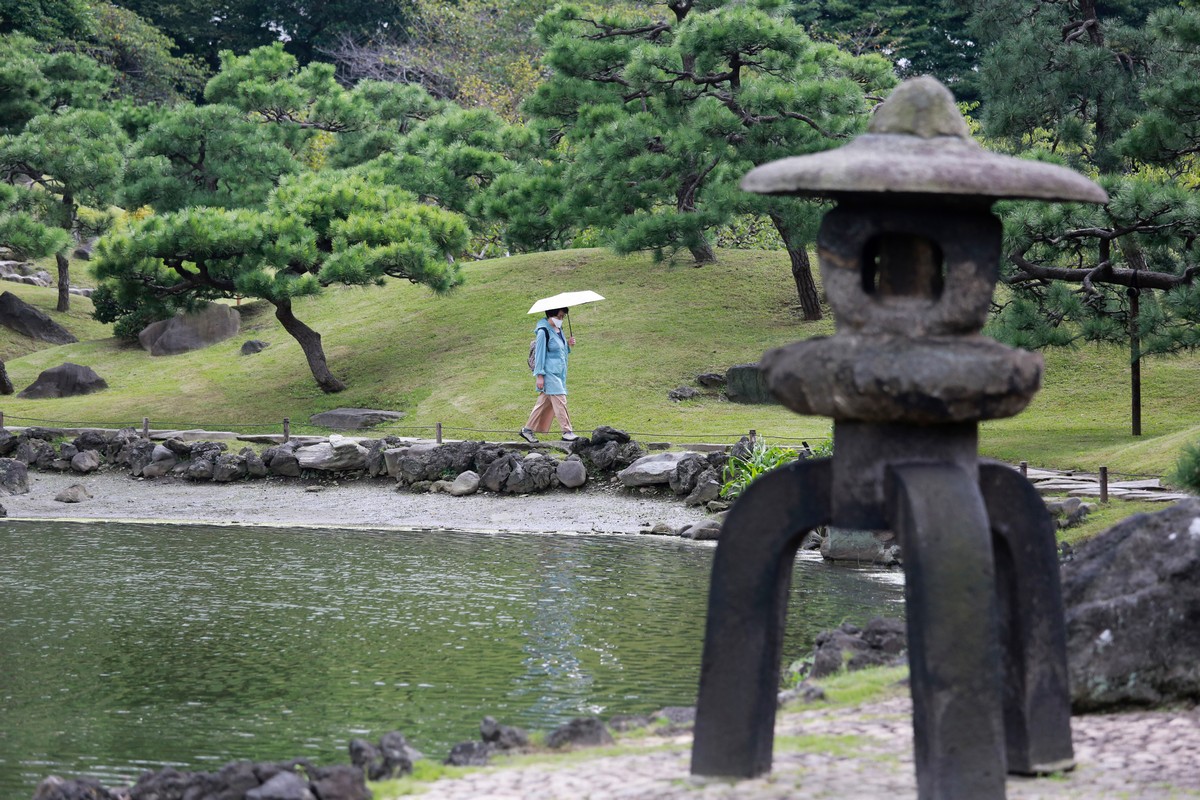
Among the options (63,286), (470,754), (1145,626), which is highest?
(63,286)

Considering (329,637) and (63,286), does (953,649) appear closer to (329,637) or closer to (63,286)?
(329,637)

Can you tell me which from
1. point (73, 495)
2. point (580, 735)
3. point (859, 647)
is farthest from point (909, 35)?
point (580, 735)

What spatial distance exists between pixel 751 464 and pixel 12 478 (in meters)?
10.2

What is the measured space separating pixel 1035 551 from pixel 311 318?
25090mm

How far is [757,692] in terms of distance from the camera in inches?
227

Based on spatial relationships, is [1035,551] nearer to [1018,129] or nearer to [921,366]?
[921,366]

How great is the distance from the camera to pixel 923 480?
5398 mm

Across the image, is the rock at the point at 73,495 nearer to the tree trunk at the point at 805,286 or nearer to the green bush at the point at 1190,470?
the tree trunk at the point at 805,286

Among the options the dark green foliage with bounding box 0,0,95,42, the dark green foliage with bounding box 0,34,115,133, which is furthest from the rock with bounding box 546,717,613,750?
the dark green foliage with bounding box 0,0,95,42

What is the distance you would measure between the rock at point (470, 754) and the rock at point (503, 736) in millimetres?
88

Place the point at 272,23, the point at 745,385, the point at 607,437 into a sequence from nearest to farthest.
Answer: the point at 607,437
the point at 745,385
the point at 272,23

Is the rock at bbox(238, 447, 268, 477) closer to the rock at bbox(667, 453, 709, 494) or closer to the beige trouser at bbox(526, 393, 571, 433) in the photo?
the beige trouser at bbox(526, 393, 571, 433)

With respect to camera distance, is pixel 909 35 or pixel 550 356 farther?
pixel 909 35

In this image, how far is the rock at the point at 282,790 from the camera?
5461mm
